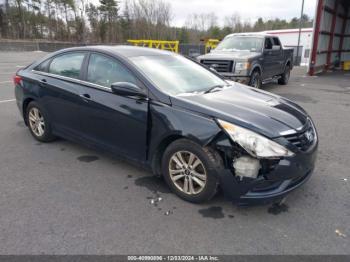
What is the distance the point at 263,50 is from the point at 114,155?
7.34 metres

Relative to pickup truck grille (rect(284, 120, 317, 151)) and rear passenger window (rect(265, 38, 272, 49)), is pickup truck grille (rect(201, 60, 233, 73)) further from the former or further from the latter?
pickup truck grille (rect(284, 120, 317, 151))

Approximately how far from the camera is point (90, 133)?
12.8ft

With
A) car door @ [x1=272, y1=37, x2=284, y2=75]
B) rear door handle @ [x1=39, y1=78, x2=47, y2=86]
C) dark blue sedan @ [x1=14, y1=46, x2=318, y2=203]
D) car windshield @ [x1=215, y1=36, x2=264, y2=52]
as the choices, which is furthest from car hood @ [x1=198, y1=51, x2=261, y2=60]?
rear door handle @ [x1=39, y1=78, x2=47, y2=86]

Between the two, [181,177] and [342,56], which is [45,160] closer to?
[181,177]

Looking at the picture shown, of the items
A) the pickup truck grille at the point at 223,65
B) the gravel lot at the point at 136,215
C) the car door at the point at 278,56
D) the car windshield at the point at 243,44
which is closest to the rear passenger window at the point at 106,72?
the gravel lot at the point at 136,215

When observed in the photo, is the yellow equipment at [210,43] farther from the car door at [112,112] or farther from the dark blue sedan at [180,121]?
the car door at [112,112]

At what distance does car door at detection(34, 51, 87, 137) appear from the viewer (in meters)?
3.99

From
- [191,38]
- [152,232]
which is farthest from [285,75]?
[191,38]

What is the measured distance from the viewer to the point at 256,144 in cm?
A: 267

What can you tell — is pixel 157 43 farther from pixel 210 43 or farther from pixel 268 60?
pixel 268 60

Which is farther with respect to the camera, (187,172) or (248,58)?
(248,58)

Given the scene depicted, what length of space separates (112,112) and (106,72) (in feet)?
1.89

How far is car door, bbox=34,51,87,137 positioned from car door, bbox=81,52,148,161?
0.18 m

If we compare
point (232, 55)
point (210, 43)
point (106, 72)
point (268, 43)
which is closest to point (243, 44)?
point (268, 43)
